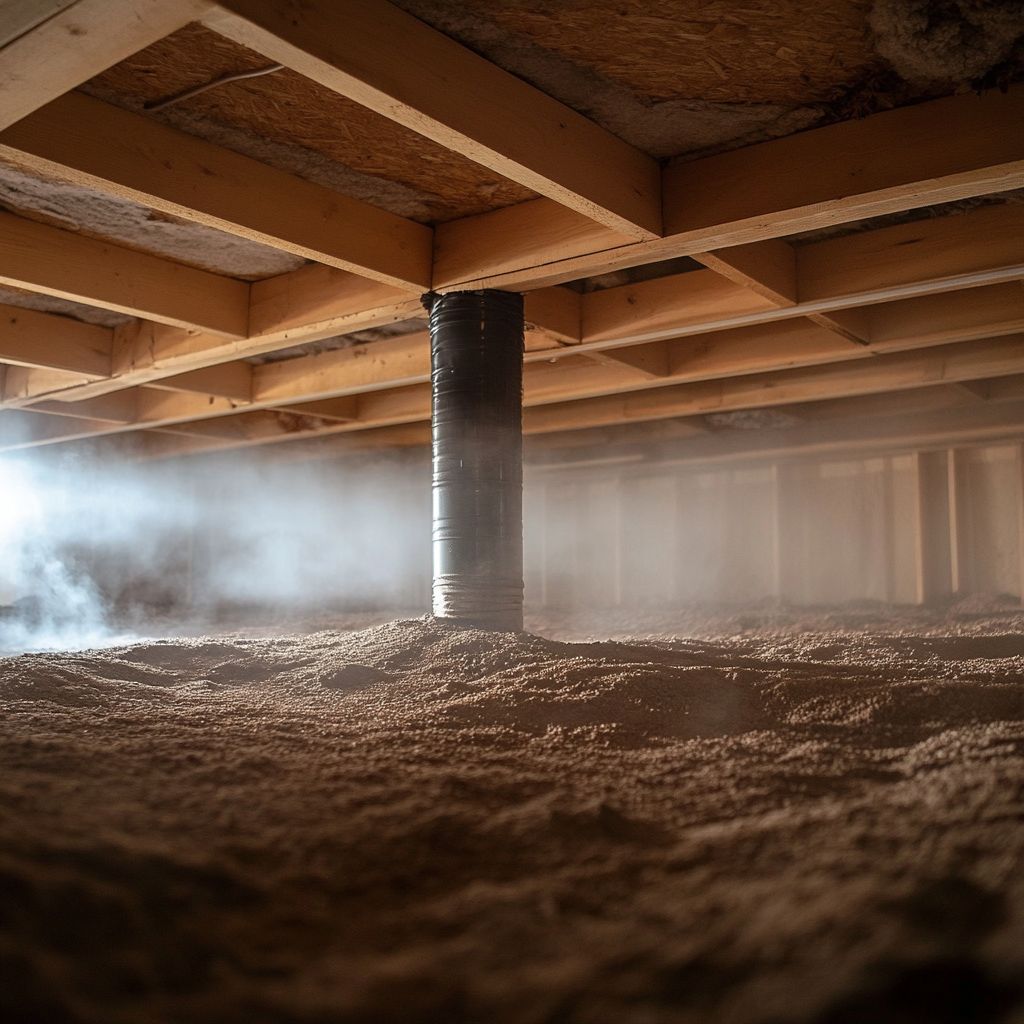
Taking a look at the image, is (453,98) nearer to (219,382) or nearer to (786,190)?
(786,190)

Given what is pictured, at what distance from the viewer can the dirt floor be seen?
A: 3.49ft

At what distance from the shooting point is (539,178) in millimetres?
2996

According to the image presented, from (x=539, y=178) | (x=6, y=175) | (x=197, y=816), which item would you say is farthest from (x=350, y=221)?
(x=197, y=816)

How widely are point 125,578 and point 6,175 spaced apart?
712cm

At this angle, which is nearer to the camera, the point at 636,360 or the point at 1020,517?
the point at 636,360

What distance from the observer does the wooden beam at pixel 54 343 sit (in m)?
5.30

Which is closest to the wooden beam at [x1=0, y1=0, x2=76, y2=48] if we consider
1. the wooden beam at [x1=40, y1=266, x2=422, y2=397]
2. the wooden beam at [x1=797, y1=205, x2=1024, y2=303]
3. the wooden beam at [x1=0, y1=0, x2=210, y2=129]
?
the wooden beam at [x1=0, y1=0, x2=210, y2=129]

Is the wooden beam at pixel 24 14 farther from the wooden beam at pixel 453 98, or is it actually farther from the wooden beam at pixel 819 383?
the wooden beam at pixel 819 383

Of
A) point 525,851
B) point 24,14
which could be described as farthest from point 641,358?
point 525,851

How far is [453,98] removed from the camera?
268 cm

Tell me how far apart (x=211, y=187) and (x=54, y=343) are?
2692 millimetres

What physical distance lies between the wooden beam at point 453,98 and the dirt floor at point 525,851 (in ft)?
5.40

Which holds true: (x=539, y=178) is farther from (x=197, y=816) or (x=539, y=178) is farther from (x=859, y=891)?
(x=859, y=891)

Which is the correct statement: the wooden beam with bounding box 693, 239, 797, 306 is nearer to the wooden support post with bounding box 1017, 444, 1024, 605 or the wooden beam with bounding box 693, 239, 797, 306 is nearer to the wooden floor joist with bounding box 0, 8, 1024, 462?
the wooden floor joist with bounding box 0, 8, 1024, 462
